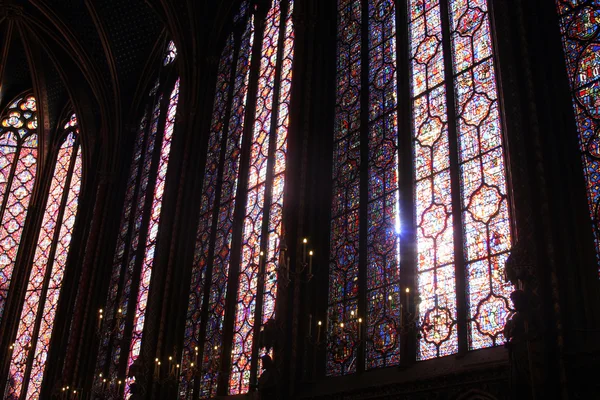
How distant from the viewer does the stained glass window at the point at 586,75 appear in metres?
9.17

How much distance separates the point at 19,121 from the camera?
2528cm

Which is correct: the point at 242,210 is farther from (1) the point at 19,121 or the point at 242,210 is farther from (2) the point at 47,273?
(1) the point at 19,121

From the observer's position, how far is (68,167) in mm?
23656

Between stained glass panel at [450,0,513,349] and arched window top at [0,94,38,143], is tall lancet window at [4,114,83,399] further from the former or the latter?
stained glass panel at [450,0,513,349]

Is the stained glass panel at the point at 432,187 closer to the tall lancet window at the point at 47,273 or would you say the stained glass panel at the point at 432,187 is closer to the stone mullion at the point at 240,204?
the stone mullion at the point at 240,204

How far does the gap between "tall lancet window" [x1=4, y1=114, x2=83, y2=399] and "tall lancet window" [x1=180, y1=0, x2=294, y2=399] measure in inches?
277

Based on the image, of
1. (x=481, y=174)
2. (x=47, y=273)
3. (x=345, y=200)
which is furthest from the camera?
(x=47, y=273)

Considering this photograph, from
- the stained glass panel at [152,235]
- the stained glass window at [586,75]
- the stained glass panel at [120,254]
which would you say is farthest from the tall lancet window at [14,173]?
the stained glass window at [586,75]

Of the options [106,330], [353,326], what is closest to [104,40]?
[106,330]

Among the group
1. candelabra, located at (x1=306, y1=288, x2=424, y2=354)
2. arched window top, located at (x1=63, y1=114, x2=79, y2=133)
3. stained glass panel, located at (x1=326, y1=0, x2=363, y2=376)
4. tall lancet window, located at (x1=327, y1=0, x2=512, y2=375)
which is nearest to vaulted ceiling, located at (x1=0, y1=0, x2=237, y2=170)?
arched window top, located at (x1=63, y1=114, x2=79, y2=133)

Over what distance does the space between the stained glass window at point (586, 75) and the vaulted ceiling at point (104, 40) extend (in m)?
10.3

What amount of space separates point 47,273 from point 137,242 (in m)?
4.96

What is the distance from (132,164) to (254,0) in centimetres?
610

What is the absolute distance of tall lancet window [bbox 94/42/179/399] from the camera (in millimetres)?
16922
